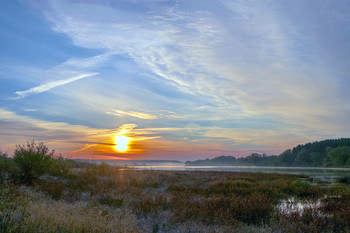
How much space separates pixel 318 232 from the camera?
6.92 meters

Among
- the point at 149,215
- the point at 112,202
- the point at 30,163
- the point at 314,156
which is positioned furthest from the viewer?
the point at 314,156

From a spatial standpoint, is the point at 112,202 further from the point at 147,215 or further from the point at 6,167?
the point at 6,167

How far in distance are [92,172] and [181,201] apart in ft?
37.6

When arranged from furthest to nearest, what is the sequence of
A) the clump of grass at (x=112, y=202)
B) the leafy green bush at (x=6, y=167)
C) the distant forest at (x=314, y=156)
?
the distant forest at (x=314, y=156) → the leafy green bush at (x=6, y=167) → the clump of grass at (x=112, y=202)

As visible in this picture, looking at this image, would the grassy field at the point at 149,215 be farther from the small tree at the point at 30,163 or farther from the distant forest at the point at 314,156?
the distant forest at the point at 314,156

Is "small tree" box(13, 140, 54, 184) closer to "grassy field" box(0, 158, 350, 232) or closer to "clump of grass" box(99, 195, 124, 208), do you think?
"grassy field" box(0, 158, 350, 232)

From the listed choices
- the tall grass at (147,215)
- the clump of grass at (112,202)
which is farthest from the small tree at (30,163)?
the clump of grass at (112,202)

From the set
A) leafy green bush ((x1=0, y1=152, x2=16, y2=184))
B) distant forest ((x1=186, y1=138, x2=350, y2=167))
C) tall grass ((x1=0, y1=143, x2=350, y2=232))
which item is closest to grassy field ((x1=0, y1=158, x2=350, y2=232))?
tall grass ((x1=0, y1=143, x2=350, y2=232))

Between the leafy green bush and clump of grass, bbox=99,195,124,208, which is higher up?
the leafy green bush

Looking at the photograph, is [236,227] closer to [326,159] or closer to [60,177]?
[60,177]

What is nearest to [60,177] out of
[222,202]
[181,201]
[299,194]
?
[181,201]

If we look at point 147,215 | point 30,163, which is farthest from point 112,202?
point 30,163

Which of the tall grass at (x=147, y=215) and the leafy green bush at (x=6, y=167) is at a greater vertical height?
the leafy green bush at (x=6, y=167)

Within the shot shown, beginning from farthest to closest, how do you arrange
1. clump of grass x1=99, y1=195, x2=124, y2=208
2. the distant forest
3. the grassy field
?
1. the distant forest
2. clump of grass x1=99, y1=195, x2=124, y2=208
3. the grassy field
